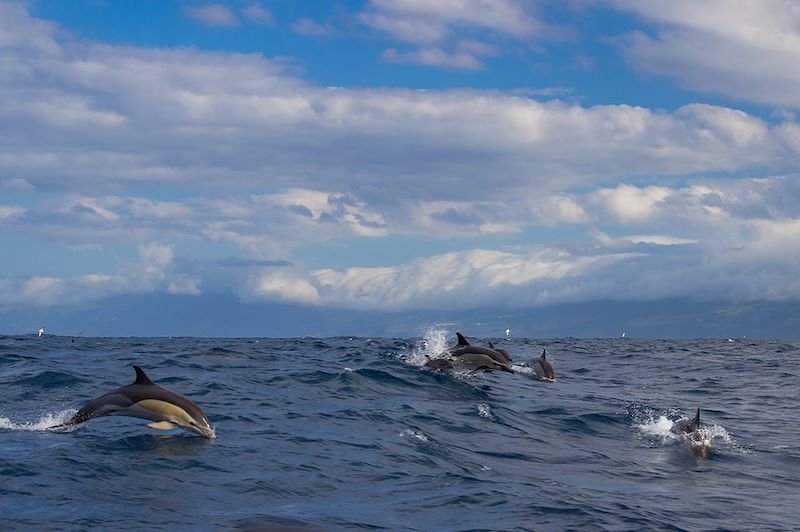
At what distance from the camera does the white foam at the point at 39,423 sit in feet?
52.8

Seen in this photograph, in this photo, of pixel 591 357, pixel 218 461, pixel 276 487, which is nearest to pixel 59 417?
pixel 218 461

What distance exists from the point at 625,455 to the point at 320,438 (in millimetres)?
5803

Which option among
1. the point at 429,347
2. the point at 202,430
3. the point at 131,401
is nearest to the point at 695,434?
the point at 202,430

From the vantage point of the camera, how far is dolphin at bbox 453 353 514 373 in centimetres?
2589

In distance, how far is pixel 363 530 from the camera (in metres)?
10.7

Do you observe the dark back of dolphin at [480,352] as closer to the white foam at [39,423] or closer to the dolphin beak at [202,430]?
the dolphin beak at [202,430]

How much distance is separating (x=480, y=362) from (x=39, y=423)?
1313 cm

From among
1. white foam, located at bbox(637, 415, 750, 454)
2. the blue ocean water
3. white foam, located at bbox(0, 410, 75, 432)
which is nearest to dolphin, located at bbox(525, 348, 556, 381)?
the blue ocean water

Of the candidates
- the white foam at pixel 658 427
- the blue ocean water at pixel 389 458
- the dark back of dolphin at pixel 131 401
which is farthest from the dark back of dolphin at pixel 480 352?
the dark back of dolphin at pixel 131 401

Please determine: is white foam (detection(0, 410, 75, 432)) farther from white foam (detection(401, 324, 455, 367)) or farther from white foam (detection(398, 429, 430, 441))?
white foam (detection(401, 324, 455, 367))

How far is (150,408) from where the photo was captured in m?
15.5

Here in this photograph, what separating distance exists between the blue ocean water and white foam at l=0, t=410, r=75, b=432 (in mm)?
82

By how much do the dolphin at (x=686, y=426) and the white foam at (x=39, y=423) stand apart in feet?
40.8

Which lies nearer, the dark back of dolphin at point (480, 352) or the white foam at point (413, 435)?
the white foam at point (413, 435)
